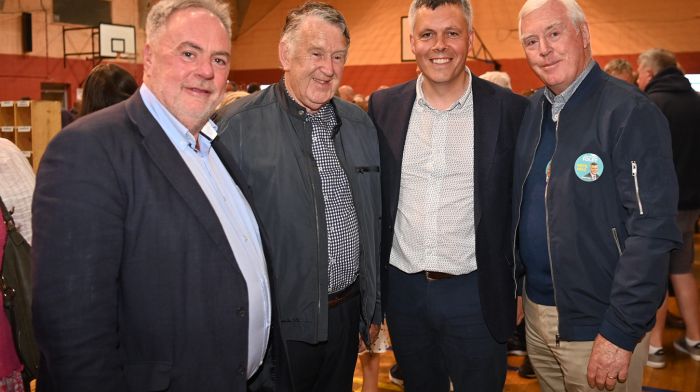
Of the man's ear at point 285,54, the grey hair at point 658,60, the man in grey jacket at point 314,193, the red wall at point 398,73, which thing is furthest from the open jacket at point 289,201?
the red wall at point 398,73

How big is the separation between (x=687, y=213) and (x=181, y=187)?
4371 millimetres

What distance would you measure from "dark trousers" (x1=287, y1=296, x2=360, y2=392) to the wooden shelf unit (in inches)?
256

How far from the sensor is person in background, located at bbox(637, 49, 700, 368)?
4.54m

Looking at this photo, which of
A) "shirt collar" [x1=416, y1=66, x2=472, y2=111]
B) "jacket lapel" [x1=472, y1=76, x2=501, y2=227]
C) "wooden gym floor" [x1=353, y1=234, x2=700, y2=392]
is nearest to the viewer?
"jacket lapel" [x1=472, y1=76, x2=501, y2=227]

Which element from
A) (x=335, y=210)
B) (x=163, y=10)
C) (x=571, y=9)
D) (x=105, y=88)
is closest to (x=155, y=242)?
(x=163, y=10)

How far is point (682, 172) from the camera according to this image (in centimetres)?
482

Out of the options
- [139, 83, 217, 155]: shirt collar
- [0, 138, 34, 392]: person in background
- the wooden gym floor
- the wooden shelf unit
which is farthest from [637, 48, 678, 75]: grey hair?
the wooden shelf unit

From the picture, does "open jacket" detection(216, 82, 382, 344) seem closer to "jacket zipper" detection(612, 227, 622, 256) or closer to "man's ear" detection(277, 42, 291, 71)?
"man's ear" detection(277, 42, 291, 71)

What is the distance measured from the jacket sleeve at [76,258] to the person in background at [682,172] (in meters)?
4.15

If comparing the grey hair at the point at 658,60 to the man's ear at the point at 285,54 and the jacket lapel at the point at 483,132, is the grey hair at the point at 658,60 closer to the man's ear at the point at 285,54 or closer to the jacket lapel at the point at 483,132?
the jacket lapel at the point at 483,132

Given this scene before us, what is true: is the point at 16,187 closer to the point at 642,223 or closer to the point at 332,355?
the point at 332,355

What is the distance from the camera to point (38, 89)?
13.9 m

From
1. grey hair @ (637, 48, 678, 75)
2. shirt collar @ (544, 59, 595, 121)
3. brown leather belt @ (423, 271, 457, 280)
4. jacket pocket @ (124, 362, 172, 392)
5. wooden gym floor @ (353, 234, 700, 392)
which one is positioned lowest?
wooden gym floor @ (353, 234, 700, 392)

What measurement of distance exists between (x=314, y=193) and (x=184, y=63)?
0.77 m
